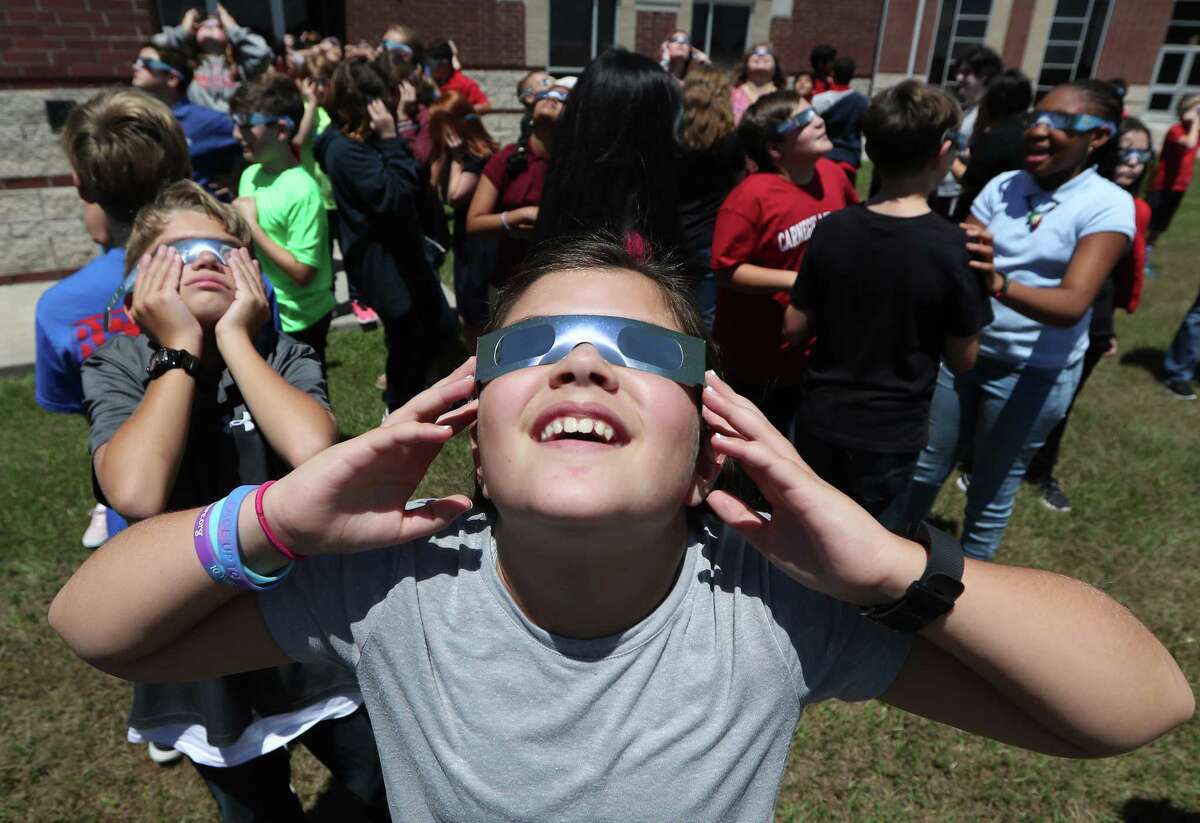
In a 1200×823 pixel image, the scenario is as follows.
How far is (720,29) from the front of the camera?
18.9 metres

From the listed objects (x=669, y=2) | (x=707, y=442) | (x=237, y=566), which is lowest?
(x=237, y=566)

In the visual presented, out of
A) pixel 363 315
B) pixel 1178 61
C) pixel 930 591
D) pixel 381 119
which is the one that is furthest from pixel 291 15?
pixel 1178 61

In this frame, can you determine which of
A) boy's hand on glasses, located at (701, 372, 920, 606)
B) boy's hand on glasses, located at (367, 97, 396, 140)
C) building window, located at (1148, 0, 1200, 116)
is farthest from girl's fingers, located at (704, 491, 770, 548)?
building window, located at (1148, 0, 1200, 116)

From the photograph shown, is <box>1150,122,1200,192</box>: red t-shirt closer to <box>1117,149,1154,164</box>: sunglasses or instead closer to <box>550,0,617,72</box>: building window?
<box>1117,149,1154,164</box>: sunglasses

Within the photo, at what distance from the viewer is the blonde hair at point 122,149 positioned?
2377 millimetres

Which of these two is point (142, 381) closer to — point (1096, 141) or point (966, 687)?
point (966, 687)

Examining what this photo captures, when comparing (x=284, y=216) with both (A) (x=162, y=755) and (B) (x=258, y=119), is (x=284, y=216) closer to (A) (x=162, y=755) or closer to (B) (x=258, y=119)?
(B) (x=258, y=119)

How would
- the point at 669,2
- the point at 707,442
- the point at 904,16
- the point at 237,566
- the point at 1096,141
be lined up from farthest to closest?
the point at 904,16
the point at 669,2
the point at 1096,141
the point at 707,442
the point at 237,566

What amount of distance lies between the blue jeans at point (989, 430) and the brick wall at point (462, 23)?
15409 mm

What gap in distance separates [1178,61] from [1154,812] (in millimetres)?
29634

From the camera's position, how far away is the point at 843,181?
161 inches

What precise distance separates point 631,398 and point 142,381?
140 centimetres

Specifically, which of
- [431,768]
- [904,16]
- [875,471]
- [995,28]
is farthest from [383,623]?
[995,28]

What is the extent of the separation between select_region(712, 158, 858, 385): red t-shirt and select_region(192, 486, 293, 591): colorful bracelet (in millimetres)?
2751
